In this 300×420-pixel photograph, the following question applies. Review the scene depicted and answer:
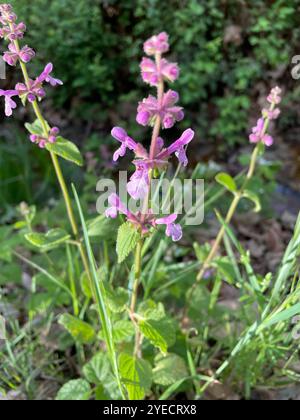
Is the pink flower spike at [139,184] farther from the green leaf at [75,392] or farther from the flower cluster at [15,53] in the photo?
the green leaf at [75,392]

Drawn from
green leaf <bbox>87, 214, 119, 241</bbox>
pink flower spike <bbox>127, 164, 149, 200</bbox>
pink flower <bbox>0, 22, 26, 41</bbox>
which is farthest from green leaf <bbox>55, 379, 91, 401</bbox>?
pink flower <bbox>0, 22, 26, 41</bbox>

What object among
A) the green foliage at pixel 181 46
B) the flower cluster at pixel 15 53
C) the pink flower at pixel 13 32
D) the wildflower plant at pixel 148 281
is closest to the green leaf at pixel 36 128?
the wildflower plant at pixel 148 281

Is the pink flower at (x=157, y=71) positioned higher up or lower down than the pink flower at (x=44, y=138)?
higher up

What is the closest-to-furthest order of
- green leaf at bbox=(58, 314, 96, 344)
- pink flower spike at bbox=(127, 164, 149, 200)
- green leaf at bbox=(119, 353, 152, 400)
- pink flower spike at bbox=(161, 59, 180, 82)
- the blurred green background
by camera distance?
pink flower spike at bbox=(161, 59, 180, 82)
pink flower spike at bbox=(127, 164, 149, 200)
green leaf at bbox=(119, 353, 152, 400)
green leaf at bbox=(58, 314, 96, 344)
the blurred green background

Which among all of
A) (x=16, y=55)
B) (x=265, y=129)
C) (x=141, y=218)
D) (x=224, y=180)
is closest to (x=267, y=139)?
(x=265, y=129)

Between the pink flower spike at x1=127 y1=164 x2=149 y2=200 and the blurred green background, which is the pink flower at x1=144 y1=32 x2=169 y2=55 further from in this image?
the blurred green background
